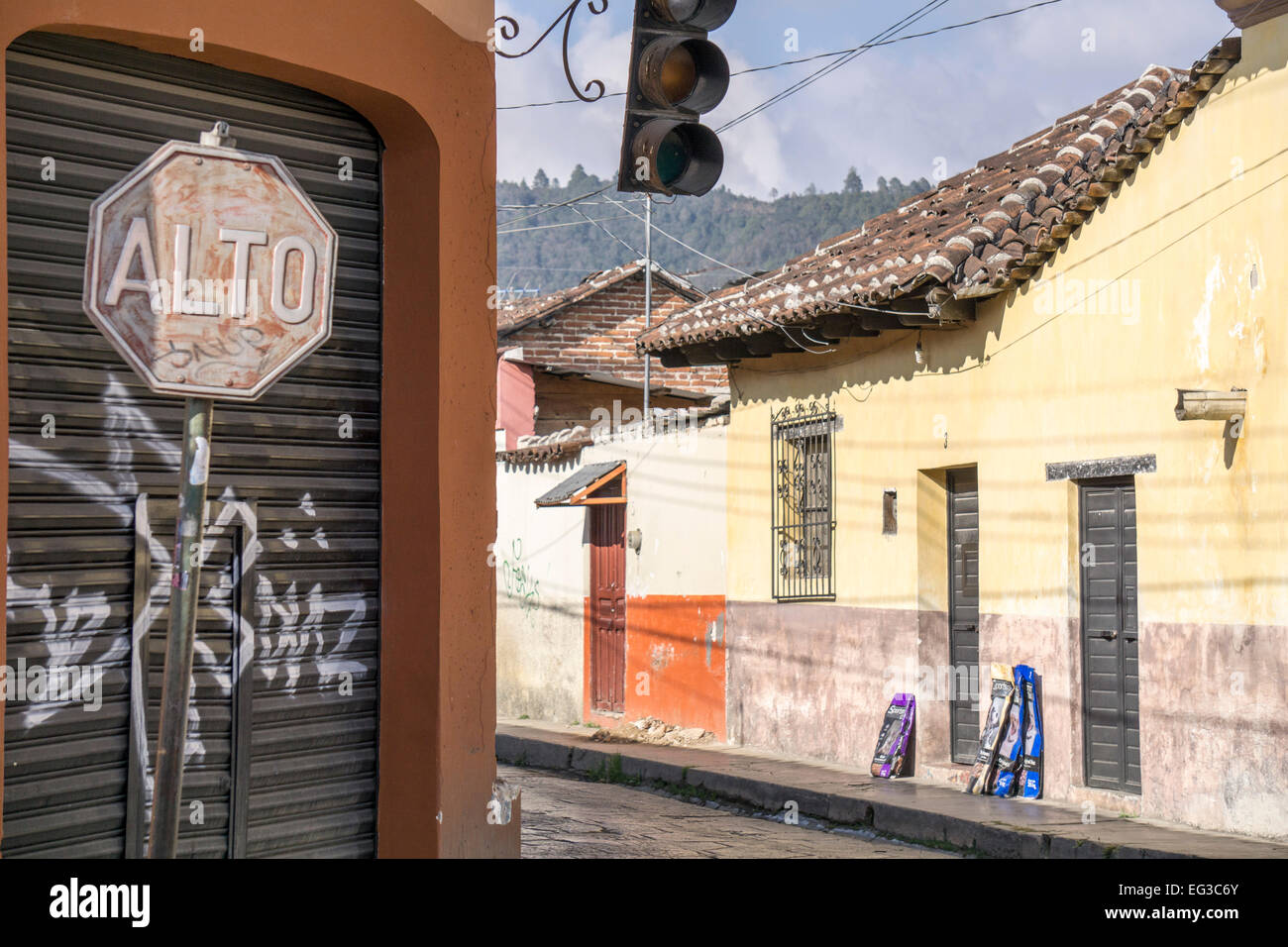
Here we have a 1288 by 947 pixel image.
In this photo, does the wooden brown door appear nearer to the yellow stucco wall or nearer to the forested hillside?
the yellow stucco wall

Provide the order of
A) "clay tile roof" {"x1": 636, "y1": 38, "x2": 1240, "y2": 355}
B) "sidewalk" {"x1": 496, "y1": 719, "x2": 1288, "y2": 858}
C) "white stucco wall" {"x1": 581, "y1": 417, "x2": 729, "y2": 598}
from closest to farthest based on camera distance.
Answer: "sidewalk" {"x1": 496, "y1": 719, "x2": 1288, "y2": 858}, "clay tile roof" {"x1": 636, "y1": 38, "x2": 1240, "y2": 355}, "white stucco wall" {"x1": 581, "y1": 417, "x2": 729, "y2": 598}

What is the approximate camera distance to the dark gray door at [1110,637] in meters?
10.4

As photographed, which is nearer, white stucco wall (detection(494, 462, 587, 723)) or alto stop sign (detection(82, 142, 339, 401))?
alto stop sign (detection(82, 142, 339, 401))

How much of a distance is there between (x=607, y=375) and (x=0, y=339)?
21.2 metres

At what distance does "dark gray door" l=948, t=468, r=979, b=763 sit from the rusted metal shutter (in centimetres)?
732

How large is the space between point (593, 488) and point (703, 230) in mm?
161948

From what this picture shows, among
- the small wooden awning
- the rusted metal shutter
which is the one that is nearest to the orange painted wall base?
the small wooden awning

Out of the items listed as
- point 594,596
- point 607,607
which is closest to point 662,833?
point 607,607

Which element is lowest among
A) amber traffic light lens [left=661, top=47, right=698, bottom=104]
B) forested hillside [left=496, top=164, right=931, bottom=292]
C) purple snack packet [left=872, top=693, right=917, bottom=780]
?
purple snack packet [left=872, top=693, right=917, bottom=780]

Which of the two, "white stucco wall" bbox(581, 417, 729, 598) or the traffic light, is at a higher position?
the traffic light

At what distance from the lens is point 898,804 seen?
10.6m

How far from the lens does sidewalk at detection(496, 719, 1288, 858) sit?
884 centimetres
